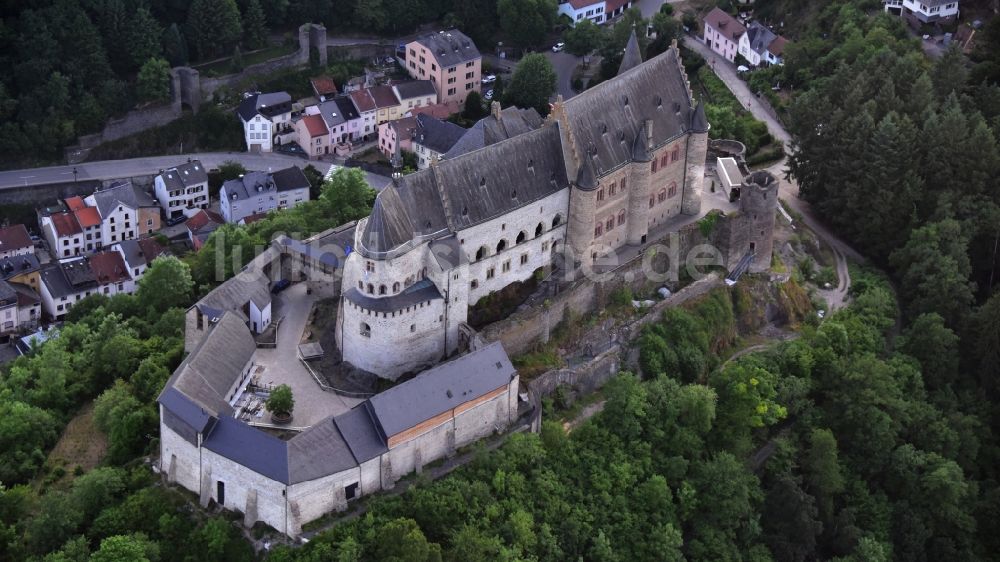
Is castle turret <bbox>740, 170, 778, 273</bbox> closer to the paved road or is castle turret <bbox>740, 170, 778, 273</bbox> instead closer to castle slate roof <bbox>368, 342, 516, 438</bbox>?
castle slate roof <bbox>368, 342, 516, 438</bbox>

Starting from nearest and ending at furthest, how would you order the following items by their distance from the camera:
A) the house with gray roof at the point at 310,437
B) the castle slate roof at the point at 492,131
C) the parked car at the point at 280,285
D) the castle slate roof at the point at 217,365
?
the house with gray roof at the point at 310,437 → the castle slate roof at the point at 217,365 → the castle slate roof at the point at 492,131 → the parked car at the point at 280,285

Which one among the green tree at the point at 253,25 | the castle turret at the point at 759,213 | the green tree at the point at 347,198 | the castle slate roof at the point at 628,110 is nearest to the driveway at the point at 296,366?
the green tree at the point at 347,198

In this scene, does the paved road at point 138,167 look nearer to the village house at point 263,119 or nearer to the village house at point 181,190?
the village house at point 263,119

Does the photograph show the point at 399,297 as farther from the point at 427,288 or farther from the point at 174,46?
the point at 174,46

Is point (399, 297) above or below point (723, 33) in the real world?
above

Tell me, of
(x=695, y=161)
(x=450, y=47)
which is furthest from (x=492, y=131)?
(x=450, y=47)

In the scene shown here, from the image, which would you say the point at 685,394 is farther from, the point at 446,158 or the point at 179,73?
the point at 179,73

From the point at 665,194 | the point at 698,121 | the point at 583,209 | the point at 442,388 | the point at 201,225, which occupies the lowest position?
the point at 201,225
